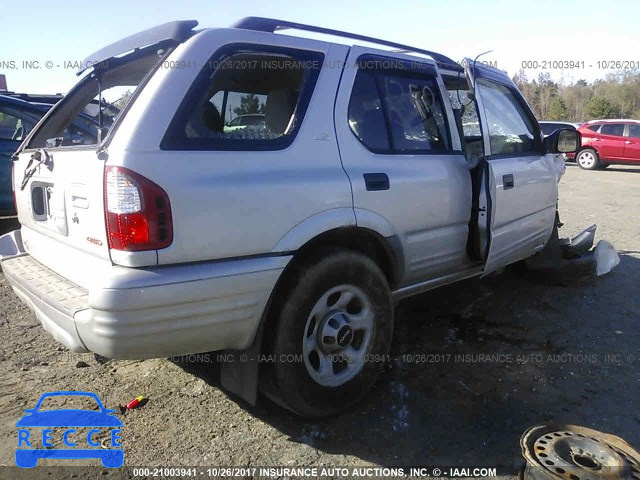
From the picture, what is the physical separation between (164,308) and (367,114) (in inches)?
61.8

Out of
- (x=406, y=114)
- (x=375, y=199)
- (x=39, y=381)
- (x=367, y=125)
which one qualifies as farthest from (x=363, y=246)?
(x=39, y=381)

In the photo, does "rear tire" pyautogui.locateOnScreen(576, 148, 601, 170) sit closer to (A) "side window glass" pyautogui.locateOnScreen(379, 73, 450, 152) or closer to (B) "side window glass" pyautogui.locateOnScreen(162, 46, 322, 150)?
(A) "side window glass" pyautogui.locateOnScreen(379, 73, 450, 152)

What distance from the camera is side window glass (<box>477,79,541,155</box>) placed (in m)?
3.74

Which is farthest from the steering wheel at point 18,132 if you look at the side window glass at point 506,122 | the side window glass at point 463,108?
the side window glass at point 506,122

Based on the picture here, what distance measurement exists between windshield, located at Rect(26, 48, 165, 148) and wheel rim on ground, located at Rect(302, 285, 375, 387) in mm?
1530

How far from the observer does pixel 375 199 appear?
2.79 m

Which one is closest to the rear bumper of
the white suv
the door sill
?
the white suv

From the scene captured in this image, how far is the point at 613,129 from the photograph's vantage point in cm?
1700

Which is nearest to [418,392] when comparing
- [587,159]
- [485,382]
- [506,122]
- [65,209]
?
[485,382]

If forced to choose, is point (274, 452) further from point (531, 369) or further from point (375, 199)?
point (531, 369)

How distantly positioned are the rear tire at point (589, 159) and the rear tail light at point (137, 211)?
726 inches

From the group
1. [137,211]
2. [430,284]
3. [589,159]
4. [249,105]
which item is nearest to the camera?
[137,211]

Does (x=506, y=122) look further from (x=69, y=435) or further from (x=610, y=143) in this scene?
(x=610, y=143)

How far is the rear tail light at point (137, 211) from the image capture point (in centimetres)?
204
